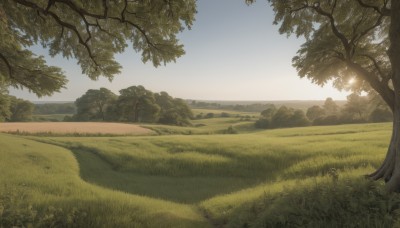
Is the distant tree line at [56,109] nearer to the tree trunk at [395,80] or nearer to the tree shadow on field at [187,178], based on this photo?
the tree shadow on field at [187,178]

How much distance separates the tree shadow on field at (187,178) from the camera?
15.3 metres

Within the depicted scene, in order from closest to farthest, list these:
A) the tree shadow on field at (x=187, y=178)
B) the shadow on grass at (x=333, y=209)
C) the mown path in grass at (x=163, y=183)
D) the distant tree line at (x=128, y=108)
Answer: the shadow on grass at (x=333, y=209) < the mown path in grass at (x=163, y=183) < the tree shadow on field at (x=187, y=178) < the distant tree line at (x=128, y=108)

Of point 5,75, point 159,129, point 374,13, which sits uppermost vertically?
point 374,13

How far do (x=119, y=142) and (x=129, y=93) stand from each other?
49861mm

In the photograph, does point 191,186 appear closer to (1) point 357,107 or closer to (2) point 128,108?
(2) point 128,108

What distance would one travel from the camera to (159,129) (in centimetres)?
5531

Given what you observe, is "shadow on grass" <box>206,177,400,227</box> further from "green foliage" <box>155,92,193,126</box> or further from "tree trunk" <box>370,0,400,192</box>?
"green foliage" <box>155,92,193,126</box>

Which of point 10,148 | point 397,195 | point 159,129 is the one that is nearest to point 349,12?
point 397,195

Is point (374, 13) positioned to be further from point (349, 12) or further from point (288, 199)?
point (288, 199)

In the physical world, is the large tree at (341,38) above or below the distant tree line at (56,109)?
above

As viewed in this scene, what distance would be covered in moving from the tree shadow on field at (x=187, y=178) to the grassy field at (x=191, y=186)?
0.06 m

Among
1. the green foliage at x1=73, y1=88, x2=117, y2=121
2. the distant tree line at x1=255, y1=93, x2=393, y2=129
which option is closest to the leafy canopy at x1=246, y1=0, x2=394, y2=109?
the distant tree line at x1=255, y1=93, x2=393, y2=129

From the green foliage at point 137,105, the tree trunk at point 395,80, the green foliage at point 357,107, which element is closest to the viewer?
the tree trunk at point 395,80

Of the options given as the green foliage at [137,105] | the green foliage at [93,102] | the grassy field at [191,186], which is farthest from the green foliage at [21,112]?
the grassy field at [191,186]
